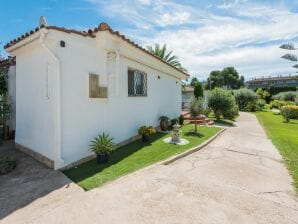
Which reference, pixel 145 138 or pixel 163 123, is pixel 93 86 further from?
pixel 163 123

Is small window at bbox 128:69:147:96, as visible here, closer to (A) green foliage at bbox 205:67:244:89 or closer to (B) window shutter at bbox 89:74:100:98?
(B) window shutter at bbox 89:74:100:98

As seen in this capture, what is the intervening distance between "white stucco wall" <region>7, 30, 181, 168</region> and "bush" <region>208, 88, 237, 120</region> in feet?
38.3

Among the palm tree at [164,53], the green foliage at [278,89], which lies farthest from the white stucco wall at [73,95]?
the green foliage at [278,89]

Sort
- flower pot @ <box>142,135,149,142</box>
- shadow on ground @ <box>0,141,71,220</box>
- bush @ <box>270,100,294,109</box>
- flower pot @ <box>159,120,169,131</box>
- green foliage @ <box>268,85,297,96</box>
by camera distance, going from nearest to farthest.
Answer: shadow on ground @ <box>0,141,71,220</box>, flower pot @ <box>142,135,149,142</box>, flower pot @ <box>159,120,169,131</box>, bush @ <box>270,100,294,109</box>, green foliage @ <box>268,85,297,96</box>

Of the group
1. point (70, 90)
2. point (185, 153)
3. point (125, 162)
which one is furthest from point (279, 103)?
point (70, 90)

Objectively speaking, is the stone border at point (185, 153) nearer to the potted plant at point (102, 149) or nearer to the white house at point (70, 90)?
the potted plant at point (102, 149)

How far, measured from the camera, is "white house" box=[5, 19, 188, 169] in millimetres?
6168

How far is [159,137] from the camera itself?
415 inches

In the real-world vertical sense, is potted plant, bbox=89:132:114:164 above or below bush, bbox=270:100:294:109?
below

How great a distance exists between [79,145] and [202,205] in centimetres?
428

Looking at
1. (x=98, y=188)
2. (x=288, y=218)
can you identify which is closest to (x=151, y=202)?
(x=98, y=188)

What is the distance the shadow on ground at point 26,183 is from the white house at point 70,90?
36 centimetres

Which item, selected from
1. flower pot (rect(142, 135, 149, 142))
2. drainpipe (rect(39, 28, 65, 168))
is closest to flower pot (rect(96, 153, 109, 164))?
drainpipe (rect(39, 28, 65, 168))

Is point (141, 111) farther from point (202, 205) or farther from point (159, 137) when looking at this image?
point (202, 205)
